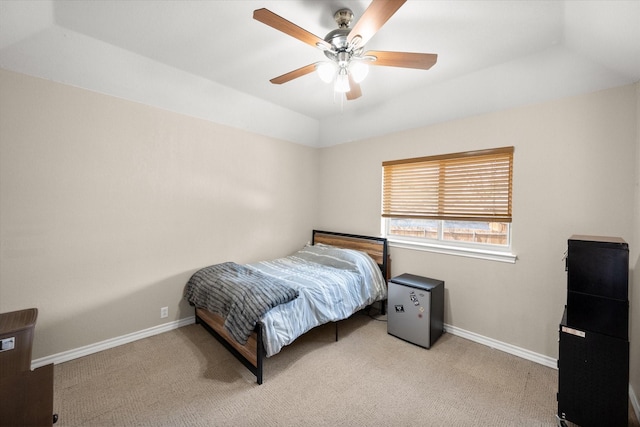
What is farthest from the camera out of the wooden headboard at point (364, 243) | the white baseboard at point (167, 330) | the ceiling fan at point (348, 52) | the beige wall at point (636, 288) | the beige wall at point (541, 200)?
the wooden headboard at point (364, 243)

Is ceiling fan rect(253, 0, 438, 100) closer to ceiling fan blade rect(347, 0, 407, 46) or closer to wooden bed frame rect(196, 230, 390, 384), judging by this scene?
ceiling fan blade rect(347, 0, 407, 46)

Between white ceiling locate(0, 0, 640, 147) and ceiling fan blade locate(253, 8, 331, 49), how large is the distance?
34 centimetres

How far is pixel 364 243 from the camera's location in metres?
3.60

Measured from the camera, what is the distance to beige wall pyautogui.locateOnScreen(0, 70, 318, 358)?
6.95ft

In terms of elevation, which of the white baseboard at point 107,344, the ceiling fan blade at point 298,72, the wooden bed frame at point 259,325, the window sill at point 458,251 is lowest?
the white baseboard at point 107,344

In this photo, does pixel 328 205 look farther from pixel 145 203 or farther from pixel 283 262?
pixel 145 203

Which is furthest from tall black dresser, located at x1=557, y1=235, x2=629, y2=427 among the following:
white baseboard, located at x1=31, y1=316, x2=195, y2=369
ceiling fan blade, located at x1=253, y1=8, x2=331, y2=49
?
white baseboard, located at x1=31, y1=316, x2=195, y2=369

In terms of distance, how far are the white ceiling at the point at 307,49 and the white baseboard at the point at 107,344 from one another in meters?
2.31

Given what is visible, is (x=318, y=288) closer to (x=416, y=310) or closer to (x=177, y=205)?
(x=416, y=310)

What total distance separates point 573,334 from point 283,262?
2748mm

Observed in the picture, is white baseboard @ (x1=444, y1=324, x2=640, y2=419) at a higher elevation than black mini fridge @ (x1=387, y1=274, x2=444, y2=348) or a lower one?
lower

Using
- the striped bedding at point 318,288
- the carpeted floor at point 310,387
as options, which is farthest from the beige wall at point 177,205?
the striped bedding at point 318,288

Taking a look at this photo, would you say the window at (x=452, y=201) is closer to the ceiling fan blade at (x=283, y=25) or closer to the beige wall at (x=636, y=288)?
the beige wall at (x=636, y=288)

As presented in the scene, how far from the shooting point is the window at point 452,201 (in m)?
2.63
